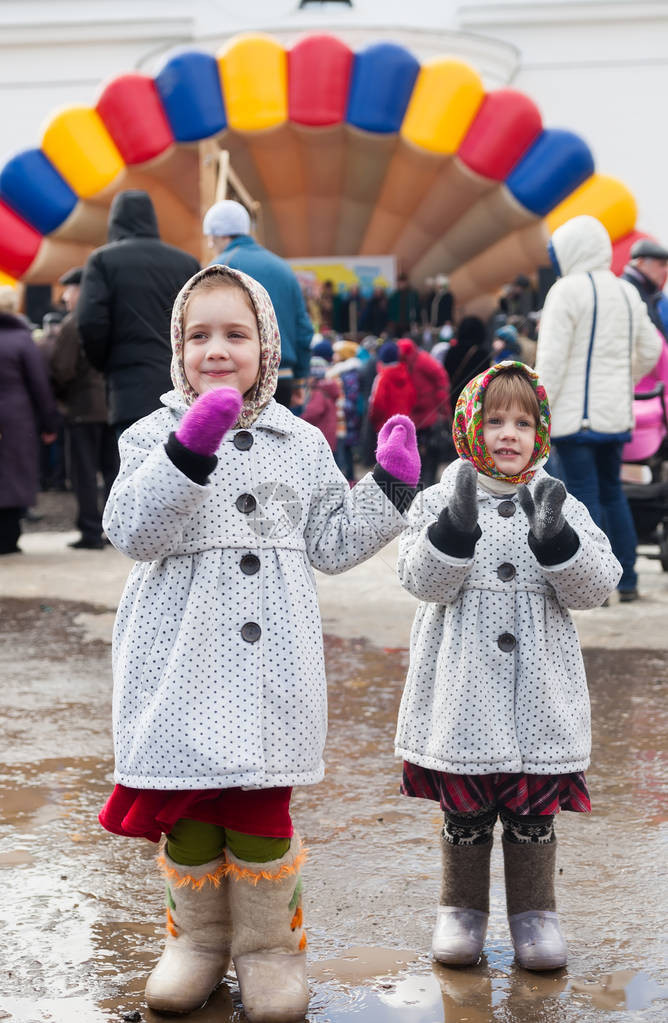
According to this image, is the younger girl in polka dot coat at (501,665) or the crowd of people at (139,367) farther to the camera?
the crowd of people at (139,367)

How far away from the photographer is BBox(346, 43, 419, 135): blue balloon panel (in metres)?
13.9

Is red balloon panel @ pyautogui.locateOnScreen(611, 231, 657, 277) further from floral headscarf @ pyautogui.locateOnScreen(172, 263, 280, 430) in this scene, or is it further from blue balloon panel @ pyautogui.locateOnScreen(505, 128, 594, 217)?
floral headscarf @ pyautogui.locateOnScreen(172, 263, 280, 430)

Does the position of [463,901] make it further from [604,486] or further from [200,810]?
[604,486]

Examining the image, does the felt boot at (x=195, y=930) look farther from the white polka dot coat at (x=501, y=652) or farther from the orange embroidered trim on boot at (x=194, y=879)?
the white polka dot coat at (x=501, y=652)

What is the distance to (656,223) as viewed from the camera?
78.0 feet

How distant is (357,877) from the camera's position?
117 inches

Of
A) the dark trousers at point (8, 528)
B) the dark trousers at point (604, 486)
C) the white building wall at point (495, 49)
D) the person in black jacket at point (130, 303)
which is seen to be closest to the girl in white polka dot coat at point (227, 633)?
the dark trousers at point (604, 486)

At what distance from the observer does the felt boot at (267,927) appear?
2.33 meters

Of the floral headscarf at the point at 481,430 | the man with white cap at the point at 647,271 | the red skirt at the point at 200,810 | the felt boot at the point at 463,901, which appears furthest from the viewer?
the man with white cap at the point at 647,271

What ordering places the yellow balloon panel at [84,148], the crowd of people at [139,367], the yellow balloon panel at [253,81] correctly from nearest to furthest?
the crowd of people at [139,367] < the yellow balloon panel at [253,81] < the yellow balloon panel at [84,148]

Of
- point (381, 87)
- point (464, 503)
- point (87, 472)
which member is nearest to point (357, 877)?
point (464, 503)

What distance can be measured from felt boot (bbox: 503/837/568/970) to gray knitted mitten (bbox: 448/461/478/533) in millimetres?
637

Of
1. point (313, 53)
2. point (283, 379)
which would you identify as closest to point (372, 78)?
point (313, 53)

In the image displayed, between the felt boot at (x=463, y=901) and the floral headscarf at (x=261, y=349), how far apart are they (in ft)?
3.07
